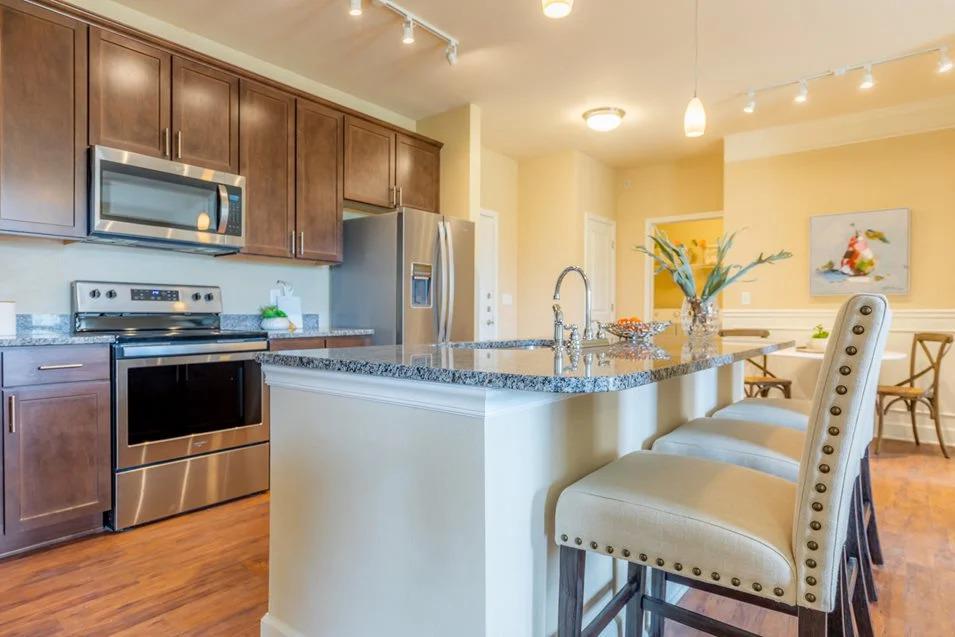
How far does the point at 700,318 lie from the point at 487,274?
3.23 m

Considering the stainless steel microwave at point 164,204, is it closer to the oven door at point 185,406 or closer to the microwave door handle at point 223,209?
the microwave door handle at point 223,209

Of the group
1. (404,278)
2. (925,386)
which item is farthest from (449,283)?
(925,386)

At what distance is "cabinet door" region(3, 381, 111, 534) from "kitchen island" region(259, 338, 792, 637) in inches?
53.7

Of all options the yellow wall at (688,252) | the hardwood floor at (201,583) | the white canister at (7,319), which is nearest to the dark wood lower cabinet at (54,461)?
the hardwood floor at (201,583)

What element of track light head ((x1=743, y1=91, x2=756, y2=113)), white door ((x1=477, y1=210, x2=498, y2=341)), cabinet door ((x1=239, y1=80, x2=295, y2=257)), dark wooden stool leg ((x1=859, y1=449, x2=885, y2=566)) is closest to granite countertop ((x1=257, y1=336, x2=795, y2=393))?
dark wooden stool leg ((x1=859, y1=449, x2=885, y2=566))

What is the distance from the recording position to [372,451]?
4.32 feet

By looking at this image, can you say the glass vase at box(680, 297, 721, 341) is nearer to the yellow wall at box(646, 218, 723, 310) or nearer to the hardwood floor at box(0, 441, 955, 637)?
the hardwood floor at box(0, 441, 955, 637)

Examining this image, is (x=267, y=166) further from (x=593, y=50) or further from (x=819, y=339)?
(x=819, y=339)

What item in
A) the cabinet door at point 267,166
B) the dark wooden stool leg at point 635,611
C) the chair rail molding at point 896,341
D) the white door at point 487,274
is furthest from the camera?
the white door at point 487,274

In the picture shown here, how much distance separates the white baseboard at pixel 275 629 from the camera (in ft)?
4.97

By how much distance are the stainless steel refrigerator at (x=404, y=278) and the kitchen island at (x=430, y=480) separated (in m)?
2.03

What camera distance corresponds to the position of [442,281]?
385cm

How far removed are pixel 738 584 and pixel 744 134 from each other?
492 centimetres

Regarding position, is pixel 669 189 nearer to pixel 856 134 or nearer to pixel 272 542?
pixel 856 134
